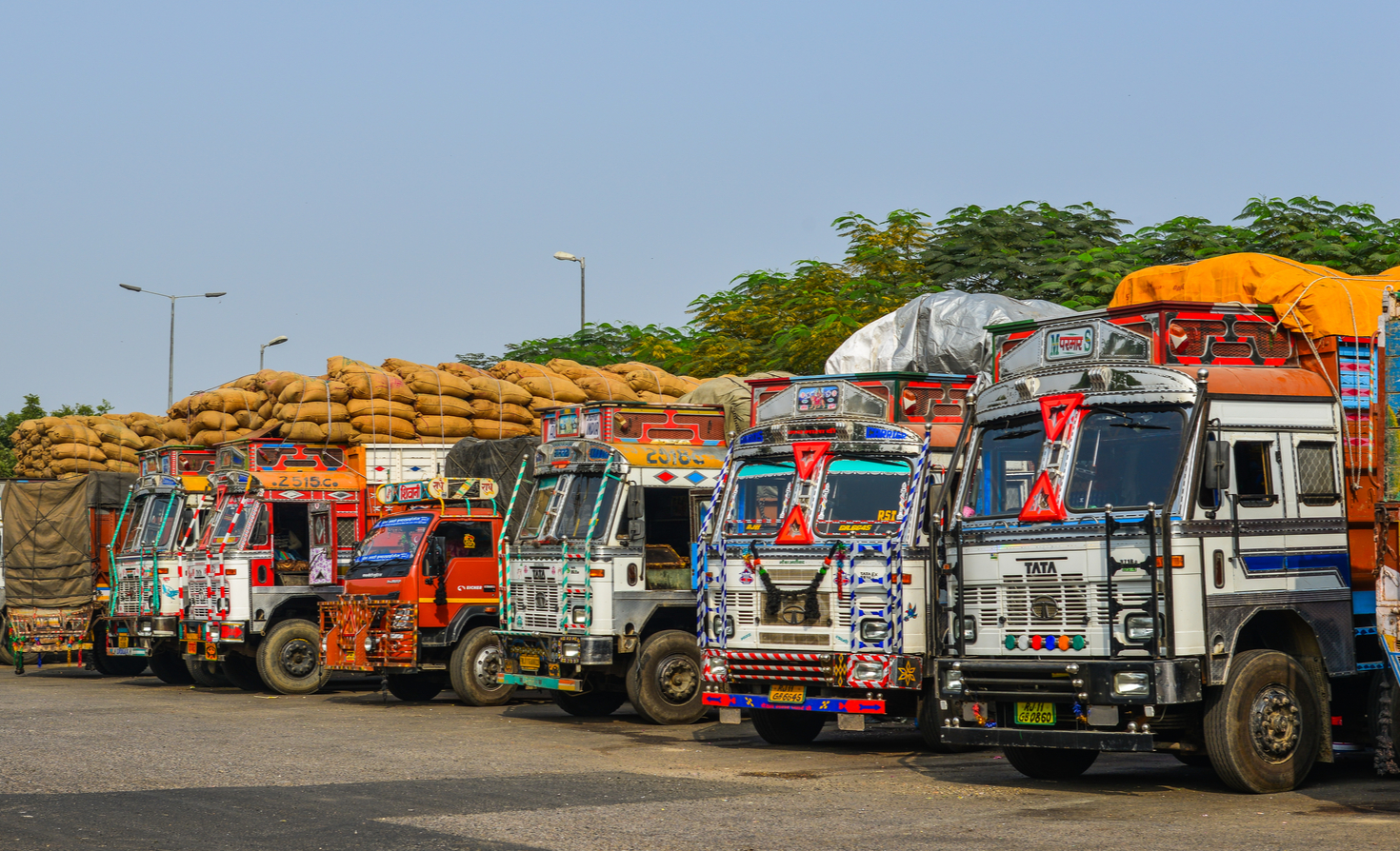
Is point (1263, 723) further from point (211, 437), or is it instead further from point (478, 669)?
point (211, 437)

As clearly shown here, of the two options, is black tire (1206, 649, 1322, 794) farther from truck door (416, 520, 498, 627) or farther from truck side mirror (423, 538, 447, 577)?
truck side mirror (423, 538, 447, 577)

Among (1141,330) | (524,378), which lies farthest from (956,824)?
(524,378)

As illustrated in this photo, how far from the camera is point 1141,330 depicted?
1141cm

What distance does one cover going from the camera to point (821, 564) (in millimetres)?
13383

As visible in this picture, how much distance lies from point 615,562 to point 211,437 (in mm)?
12102

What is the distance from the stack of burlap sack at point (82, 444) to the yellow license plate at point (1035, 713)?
72.2 feet

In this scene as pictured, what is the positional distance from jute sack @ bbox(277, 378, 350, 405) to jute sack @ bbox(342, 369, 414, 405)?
0.39 ft

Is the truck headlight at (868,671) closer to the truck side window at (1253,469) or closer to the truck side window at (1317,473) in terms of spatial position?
the truck side window at (1253,469)

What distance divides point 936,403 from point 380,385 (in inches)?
430

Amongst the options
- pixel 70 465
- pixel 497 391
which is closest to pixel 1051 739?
pixel 497 391

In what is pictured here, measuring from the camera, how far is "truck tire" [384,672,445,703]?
2023 centimetres

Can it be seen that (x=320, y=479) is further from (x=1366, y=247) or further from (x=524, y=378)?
(x=1366, y=247)

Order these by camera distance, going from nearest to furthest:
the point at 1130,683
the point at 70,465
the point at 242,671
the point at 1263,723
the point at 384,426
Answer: the point at 1130,683, the point at 1263,723, the point at 242,671, the point at 384,426, the point at 70,465

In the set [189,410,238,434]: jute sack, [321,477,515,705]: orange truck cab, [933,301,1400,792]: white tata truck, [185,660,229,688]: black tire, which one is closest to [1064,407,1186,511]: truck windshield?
[933,301,1400,792]: white tata truck
